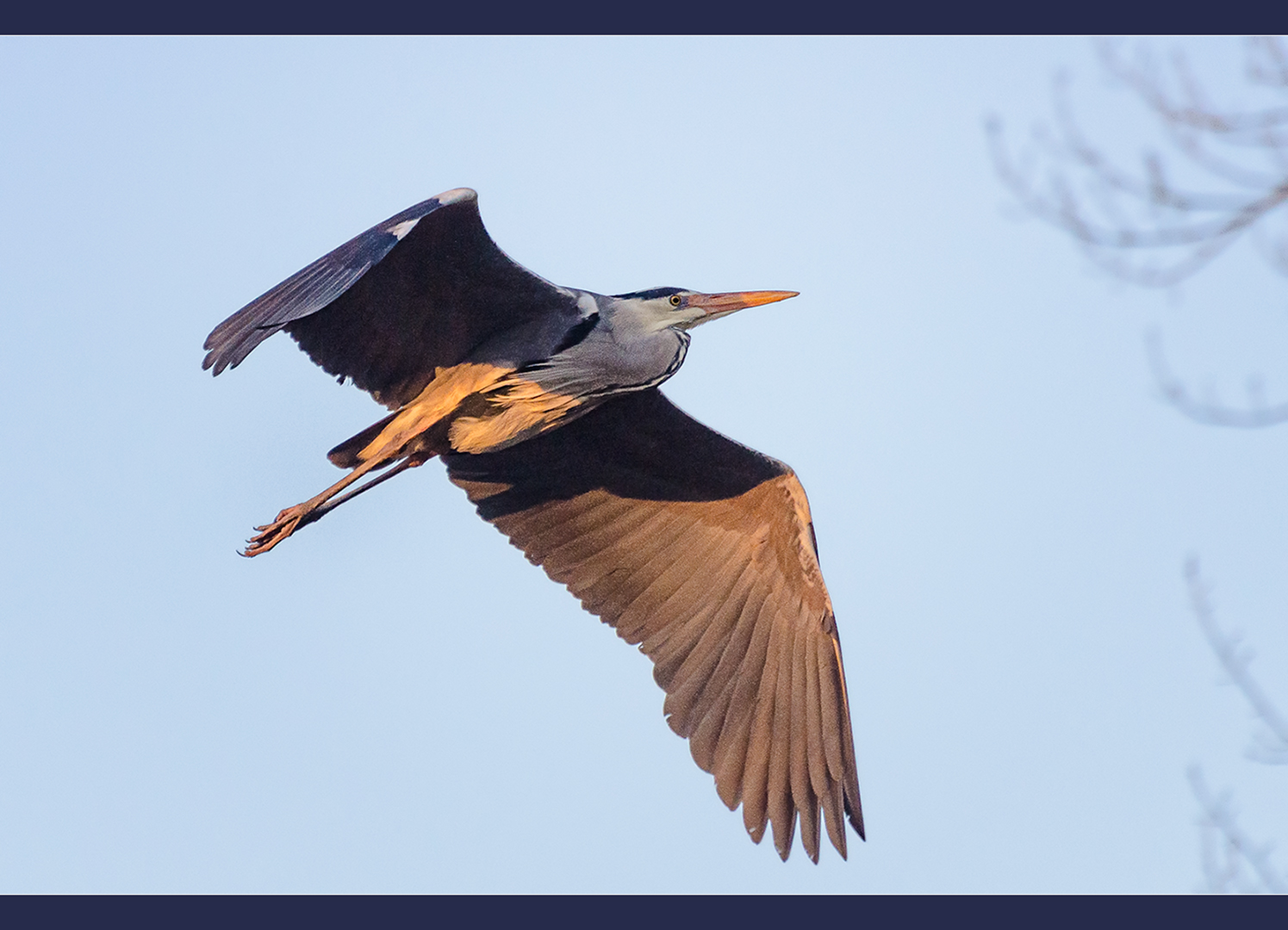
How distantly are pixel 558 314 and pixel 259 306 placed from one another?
1471 millimetres

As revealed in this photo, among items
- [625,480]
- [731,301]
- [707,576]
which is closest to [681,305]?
[731,301]

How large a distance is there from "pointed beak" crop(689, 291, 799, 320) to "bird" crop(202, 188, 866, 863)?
11 mm

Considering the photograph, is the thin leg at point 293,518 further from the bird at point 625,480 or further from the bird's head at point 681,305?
the bird's head at point 681,305

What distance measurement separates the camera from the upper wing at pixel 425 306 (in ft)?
21.1

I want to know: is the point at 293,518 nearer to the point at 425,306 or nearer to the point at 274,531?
the point at 274,531

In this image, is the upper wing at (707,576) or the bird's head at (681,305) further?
the upper wing at (707,576)

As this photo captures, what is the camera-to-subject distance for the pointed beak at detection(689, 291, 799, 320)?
6.96 meters

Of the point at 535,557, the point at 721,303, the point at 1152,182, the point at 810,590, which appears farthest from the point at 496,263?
the point at 1152,182

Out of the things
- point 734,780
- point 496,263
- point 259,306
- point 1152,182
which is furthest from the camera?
point 734,780

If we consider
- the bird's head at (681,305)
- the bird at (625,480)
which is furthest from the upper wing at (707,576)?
the bird's head at (681,305)

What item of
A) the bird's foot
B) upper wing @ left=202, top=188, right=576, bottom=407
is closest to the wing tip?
upper wing @ left=202, top=188, right=576, bottom=407

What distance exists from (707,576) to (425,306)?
1.88 m
